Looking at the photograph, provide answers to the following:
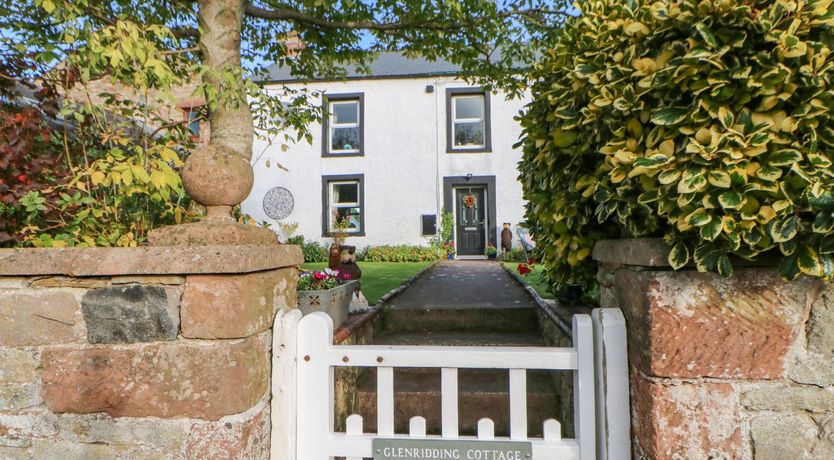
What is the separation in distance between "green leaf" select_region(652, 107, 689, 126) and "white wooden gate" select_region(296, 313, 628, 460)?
0.73 metres

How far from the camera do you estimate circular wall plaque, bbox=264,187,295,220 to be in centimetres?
1356

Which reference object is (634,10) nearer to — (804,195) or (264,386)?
(804,195)

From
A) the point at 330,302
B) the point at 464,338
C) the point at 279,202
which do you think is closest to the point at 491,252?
the point at 279,202

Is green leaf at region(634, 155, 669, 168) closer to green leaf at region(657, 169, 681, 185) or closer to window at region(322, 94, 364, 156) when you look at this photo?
green leaf at region(657, 169, 681, 185)

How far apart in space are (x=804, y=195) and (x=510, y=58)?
415 cm

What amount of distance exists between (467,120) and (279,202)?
254 inches

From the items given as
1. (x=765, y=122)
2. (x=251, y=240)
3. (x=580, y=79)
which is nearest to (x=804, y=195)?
(x=765, y=122)

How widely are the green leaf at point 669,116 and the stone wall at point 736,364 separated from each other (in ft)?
1.27

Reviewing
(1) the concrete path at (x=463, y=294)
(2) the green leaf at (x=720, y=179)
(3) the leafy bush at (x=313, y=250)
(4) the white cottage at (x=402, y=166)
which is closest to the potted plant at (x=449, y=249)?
(4) the white cottage at (x=402, y=166)

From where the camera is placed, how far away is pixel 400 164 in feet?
43.3

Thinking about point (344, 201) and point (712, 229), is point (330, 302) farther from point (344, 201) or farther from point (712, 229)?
point (344, 201)

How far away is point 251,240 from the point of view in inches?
67.5

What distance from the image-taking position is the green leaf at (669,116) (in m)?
1.34

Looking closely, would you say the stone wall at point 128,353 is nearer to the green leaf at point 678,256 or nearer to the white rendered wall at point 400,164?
the green leaf at point 678,256
